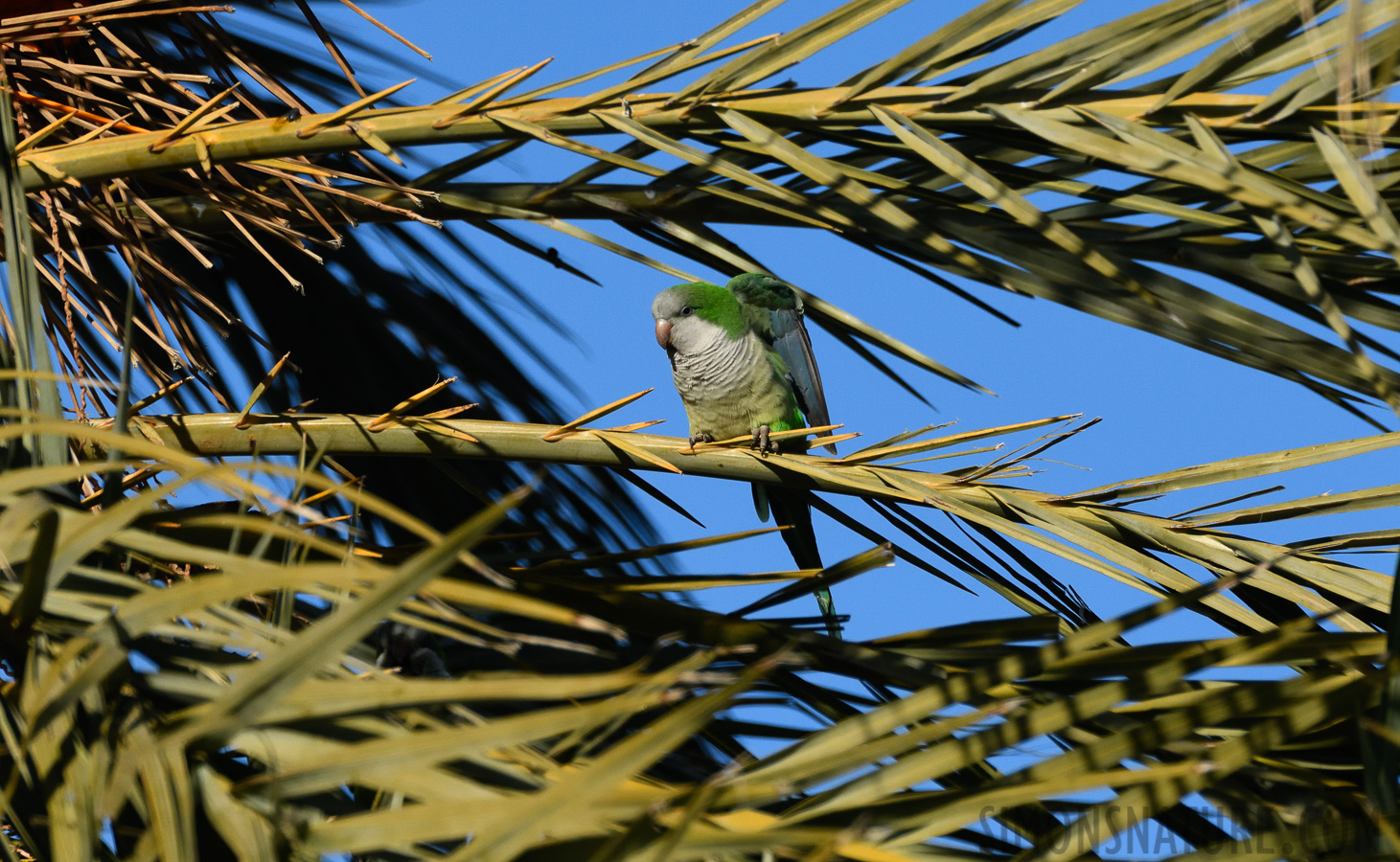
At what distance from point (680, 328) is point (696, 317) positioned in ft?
0.15

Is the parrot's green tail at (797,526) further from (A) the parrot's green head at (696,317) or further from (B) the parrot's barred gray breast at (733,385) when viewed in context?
(A) the parrot's green head at (696,317)

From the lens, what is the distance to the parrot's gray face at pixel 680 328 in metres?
2.43

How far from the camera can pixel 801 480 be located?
133 centimetres

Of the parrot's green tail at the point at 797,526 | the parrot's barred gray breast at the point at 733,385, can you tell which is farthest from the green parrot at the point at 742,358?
the parrot's green tail at the point at 797,526

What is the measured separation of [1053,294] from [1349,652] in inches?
17.7

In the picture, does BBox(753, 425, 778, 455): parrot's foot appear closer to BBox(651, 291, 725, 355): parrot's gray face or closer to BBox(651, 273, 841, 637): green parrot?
BBox(651, 273, 841, 637): green parrot

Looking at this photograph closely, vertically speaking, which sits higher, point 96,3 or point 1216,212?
point 96,3

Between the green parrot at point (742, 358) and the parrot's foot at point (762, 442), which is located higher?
the green parrot at point (742, 358)

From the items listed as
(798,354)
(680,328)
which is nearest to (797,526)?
(798,354)

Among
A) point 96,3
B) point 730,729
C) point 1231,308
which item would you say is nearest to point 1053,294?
point 1231,308

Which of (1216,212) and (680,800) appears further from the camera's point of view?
(1216,212)

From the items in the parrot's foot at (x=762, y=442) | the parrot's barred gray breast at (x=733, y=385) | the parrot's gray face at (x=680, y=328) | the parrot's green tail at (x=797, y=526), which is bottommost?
the parrot's green tail at (x=797, y=526)

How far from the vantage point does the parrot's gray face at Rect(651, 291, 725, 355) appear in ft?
7.97

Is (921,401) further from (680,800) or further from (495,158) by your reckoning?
(680,800)
